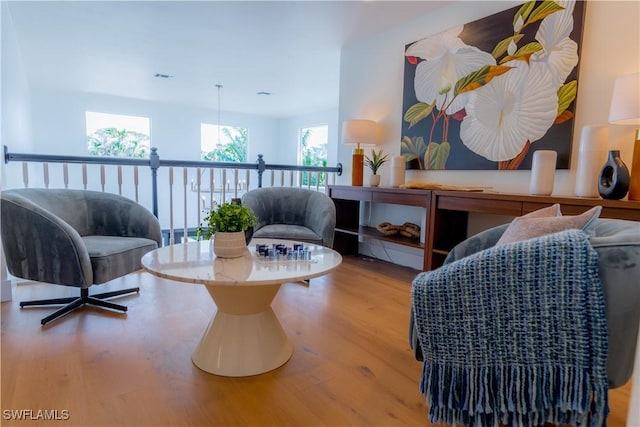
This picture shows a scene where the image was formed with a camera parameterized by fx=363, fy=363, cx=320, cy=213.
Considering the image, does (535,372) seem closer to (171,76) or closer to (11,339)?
(11,339)

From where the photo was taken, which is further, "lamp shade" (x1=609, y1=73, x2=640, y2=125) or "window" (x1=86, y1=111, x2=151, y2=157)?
"window" (x1=86, y1=111, x2=151, y2=157)

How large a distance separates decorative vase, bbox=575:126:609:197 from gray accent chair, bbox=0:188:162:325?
277 cm

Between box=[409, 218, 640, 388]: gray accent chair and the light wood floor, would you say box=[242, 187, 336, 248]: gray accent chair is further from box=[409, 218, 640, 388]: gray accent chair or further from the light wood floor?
box=[409, 218, 640, 388]: gray accent chair

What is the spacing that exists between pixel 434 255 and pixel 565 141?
1.17 m

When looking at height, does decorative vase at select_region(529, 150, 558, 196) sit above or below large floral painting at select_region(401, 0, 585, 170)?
below

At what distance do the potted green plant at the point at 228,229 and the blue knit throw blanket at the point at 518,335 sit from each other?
0.93 meters

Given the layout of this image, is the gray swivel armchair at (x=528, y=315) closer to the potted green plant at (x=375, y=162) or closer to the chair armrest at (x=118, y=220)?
the chair armrest at (x=118, y=220)

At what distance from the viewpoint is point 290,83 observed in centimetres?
547

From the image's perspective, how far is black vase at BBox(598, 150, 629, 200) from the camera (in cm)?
195

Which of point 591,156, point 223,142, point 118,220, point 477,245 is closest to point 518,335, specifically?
point 477,245

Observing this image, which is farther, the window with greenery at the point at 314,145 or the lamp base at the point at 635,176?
the window with greenery at the point at 314,145

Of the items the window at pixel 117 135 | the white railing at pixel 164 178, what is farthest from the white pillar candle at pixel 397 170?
the window at pixel 117 135

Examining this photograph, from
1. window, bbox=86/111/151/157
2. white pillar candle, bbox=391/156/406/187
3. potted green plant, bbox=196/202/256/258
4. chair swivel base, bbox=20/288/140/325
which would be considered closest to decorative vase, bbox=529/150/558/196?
white pillar candle, bbox=391/156/406/187

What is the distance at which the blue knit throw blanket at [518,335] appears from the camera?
0.95 m
